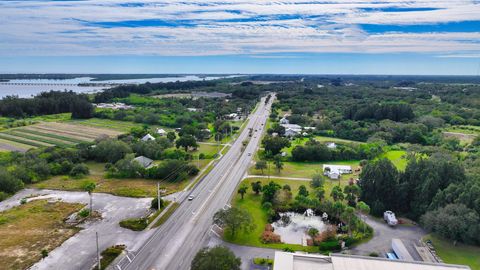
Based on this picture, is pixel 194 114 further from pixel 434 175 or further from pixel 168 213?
pixel 434 175

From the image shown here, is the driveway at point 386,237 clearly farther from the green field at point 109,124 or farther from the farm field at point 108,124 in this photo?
the green field at point 109,124

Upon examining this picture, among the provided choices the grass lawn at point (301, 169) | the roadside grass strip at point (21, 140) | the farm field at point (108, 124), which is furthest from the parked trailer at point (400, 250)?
the roadside grass strip at point (21, 140)

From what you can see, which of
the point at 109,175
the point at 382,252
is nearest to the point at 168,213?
the point at 109,175

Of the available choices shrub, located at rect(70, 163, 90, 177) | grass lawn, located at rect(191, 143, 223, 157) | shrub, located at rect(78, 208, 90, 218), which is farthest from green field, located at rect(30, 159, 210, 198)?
grass lawn, located at rect(191, 143, 223, 157)

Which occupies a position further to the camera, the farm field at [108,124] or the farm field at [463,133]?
the farm field at [108,124]

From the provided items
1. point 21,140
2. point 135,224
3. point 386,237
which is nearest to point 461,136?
point 386,237

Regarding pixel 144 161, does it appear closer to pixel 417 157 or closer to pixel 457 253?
pixel 457 253
